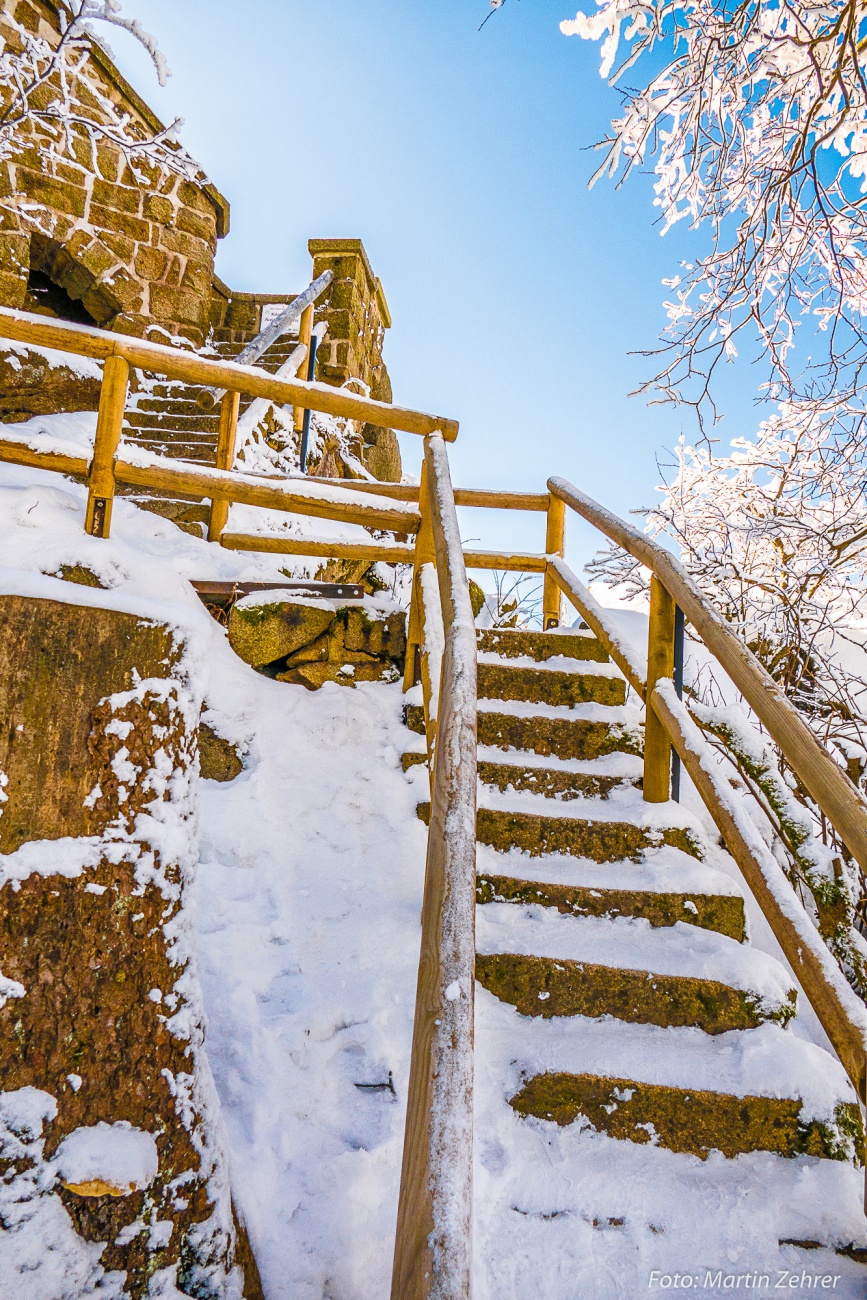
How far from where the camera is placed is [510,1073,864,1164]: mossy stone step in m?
1.63

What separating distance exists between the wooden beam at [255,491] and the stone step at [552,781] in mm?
1189

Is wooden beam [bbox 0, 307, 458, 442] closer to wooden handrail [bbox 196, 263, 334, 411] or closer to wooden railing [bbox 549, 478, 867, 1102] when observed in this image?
wooden railing [bbox 549, 478, 867, 1102]

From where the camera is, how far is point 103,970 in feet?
A: 4.25

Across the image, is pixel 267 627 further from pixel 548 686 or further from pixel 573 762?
pixel 573 762

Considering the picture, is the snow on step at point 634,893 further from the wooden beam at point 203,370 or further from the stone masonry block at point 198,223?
the stone masonry block at point 198,223

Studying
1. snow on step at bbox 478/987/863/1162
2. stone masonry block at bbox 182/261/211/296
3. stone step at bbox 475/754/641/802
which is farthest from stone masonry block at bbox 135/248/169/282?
snow on step at bbox 478/987/863/1162

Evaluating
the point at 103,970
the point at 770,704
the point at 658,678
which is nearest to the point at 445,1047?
the point at 103,970

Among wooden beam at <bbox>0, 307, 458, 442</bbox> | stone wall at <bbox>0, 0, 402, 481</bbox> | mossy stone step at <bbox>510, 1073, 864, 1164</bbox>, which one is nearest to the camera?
mossy stone step at <bbox>510, 1073, 864, 1164</bbox>

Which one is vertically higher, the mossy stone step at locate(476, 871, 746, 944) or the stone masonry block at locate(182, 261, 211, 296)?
the stone masonry block at locate(182, 261, 211, 296)

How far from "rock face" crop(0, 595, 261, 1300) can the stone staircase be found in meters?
0.71

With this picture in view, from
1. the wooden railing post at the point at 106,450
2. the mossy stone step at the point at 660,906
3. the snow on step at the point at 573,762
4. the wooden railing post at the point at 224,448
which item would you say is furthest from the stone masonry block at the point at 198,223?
the mossy stone step at the point at 660,906

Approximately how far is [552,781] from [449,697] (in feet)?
3.59

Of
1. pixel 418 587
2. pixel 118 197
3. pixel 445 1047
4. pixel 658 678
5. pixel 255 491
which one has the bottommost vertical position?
pixel 445 1047

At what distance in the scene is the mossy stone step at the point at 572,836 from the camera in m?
2.37
